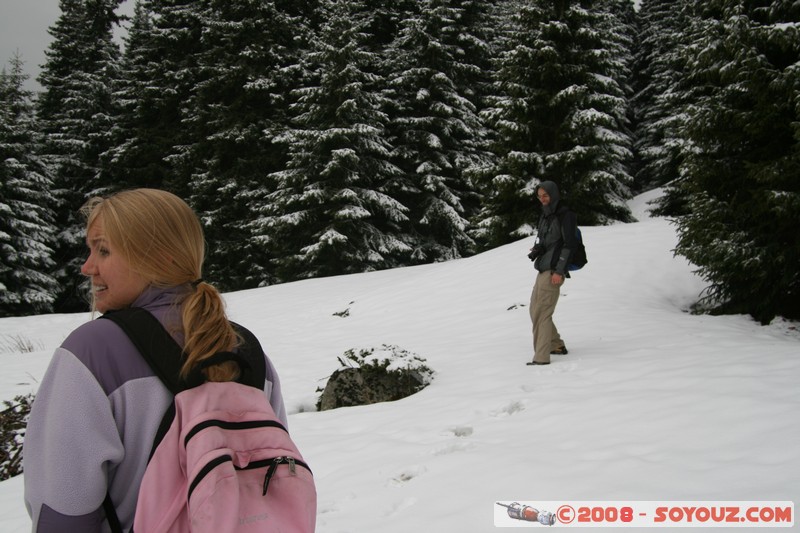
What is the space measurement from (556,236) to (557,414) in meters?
2.68

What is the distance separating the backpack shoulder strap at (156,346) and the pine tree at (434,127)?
19.6 meters

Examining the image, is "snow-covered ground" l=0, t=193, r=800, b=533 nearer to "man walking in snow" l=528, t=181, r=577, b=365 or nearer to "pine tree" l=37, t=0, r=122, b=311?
"man walking in snow" l=528, t=181, r=577, b=365

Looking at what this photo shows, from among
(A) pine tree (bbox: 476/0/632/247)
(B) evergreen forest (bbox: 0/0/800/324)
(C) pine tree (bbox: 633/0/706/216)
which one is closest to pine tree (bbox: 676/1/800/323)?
(B) evergreen forest (bbox: 0/0/800/324)

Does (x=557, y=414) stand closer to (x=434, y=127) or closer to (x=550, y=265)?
(x=550, y=265)

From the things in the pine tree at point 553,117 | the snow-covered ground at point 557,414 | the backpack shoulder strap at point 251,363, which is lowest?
the snow-covered ground at point 557,414

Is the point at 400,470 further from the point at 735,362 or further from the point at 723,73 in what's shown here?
the point at 723,73

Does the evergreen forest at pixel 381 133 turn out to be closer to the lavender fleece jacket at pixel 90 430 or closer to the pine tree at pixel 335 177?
the pine tree at pixel 335 177

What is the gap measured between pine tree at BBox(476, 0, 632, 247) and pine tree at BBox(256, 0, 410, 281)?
4794 mm

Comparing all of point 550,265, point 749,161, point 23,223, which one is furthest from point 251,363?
point 23,223

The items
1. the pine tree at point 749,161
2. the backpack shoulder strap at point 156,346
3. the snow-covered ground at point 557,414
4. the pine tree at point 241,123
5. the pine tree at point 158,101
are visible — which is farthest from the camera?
the pine tree at point 158,101

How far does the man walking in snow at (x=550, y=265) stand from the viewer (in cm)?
626

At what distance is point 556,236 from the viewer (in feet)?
21.2

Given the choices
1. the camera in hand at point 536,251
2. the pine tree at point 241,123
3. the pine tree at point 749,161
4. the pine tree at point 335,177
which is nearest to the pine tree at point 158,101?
the pine tree at point 241,123

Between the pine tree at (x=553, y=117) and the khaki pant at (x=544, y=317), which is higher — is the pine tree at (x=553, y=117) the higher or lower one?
the higher one
